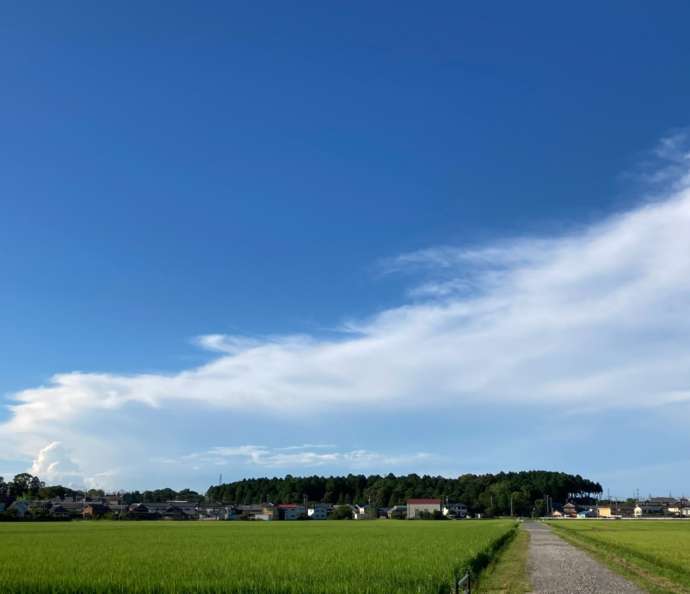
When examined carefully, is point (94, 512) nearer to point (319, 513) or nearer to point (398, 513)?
point (319, 513)

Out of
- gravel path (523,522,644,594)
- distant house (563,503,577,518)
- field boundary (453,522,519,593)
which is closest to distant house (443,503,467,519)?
distant house (563,503,577,518)

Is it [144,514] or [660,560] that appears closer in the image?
[660,560]

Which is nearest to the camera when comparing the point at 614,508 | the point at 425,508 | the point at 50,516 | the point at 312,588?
the point at 312,588

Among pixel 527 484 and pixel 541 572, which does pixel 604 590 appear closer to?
pixel 541 572

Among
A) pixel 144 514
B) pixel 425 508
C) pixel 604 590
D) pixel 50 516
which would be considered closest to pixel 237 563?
pixel 604 590

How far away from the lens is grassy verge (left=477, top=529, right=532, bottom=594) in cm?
2178

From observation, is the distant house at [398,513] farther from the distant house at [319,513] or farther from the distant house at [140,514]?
the distant house at [140,514]

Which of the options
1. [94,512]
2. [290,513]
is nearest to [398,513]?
[290,513]

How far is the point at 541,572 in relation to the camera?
26359mm

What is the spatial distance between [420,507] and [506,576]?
129m

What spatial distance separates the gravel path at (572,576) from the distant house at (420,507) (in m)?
115

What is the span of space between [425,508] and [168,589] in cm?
13479

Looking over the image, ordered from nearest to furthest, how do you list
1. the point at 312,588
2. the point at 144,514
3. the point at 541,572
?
1. the point at 312,588
2. the point at 541,572
3. the point at 144,514

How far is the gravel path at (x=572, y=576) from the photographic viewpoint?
69.8ft
